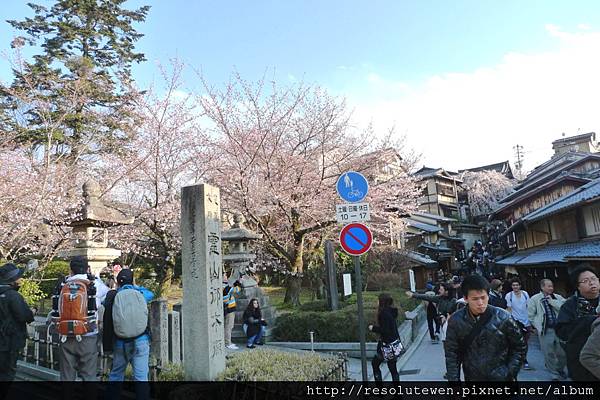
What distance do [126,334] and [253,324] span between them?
541cm

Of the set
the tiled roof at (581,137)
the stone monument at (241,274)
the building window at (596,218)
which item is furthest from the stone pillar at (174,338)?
the tiled roof at (581,137)

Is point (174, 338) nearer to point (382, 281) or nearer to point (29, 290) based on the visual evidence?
point (29, 290)

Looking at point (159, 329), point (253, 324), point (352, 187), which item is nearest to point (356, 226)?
point (352, 187)

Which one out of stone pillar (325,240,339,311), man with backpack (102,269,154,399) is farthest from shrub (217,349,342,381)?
stone pillar (325,240,339,311)

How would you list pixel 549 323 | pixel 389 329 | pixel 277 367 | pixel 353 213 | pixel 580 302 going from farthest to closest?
pixel 549 323 < pixel 389 329 < pixel 353 213 < pixel 277 367 < pixel 580 302

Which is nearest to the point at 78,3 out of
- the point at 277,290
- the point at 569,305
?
the point at 277,290

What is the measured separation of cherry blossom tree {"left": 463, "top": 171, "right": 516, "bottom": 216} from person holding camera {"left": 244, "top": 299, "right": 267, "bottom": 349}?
1774 inches

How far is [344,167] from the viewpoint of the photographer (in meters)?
15.1

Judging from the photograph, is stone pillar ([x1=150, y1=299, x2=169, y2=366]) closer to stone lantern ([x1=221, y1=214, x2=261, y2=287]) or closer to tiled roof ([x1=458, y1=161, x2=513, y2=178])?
stone lantern ([x1=221, y1=214, x2=261, y2=287])

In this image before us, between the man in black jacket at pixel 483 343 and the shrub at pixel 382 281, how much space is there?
18204mm

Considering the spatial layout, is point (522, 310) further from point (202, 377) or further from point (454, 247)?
point (454, 247)

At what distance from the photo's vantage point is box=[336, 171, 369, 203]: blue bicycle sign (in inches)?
234

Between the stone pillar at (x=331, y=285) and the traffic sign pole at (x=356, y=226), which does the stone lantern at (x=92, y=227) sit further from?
the stone pillar at (x=331, y=285)

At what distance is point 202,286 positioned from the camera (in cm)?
547
